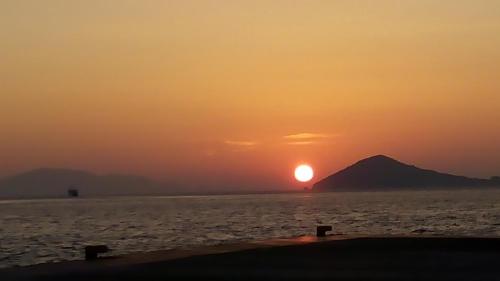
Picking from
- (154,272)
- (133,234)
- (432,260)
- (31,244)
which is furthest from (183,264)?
(133,234)

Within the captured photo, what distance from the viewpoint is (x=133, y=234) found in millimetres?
57906

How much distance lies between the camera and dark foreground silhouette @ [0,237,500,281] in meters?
18.9

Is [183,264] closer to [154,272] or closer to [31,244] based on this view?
[154,272]

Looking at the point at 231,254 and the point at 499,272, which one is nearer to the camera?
the point at 499,272

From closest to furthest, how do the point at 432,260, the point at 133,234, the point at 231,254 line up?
the point at 432,260
the point at 231,254
the point at 133,234

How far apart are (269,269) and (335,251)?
4573mm

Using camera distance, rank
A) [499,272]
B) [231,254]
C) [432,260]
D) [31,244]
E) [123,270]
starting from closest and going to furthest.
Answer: [499,272]
[123,270]
[432,260]
[231,254]
[31,244]

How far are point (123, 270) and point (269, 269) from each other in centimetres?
355

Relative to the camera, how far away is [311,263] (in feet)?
69.8

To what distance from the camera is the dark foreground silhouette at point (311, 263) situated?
18859 mm

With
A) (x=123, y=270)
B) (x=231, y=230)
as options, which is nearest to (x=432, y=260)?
(x=123, y=270)

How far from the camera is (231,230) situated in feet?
195

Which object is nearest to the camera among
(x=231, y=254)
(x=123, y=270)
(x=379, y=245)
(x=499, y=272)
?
(x=499, y=272)

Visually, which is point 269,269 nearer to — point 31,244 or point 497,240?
point 497,240
